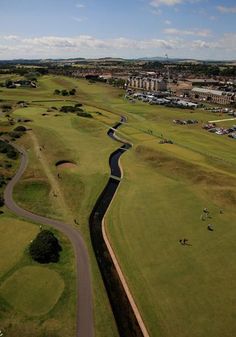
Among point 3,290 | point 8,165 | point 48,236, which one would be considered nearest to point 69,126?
point 8,165

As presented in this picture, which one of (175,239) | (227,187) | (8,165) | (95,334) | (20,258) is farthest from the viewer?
(8,165)

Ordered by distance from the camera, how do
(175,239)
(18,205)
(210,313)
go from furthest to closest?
(18,205) < (175,239) < (210,313)

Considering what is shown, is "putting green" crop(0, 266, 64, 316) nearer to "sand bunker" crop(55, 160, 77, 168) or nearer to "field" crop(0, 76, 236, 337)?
"field" crop(0, 76, 236, 337)

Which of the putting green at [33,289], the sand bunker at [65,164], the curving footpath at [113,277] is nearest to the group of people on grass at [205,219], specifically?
the curving footpath at [113,277]

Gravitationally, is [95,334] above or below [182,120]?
below

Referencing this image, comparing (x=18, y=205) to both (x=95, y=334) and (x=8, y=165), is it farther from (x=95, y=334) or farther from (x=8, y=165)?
(x=95, y=334)

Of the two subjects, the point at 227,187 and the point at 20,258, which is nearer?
the point at 20,258

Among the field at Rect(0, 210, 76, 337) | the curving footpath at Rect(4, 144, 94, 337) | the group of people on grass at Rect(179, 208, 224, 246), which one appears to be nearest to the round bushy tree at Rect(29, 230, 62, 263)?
the field at Rect(0, 210, 76, 337)
